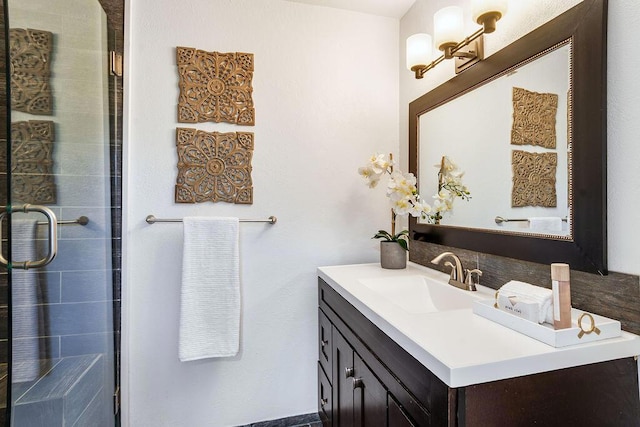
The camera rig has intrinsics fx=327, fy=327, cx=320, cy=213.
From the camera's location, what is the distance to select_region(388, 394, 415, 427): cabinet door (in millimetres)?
814

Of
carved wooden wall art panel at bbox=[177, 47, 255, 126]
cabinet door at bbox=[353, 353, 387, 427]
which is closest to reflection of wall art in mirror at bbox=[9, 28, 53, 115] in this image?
carved wooden wall art panel at bbox=[177, 47, 255, 126]

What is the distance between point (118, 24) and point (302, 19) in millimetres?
880

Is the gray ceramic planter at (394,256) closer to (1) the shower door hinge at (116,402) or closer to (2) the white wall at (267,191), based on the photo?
(2) the white wall at (267,191)

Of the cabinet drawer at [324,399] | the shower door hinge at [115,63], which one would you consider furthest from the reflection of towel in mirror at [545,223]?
the shower door hinge at [115,63]

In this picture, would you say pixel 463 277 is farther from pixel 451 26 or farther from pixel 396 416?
pixel 451 26

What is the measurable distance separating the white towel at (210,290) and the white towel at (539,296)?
1.14 meters

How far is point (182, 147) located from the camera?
5.12 feet

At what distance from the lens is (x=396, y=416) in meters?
0.87

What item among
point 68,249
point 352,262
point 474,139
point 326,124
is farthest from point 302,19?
point 68,249

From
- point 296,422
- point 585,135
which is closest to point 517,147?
point 585,135

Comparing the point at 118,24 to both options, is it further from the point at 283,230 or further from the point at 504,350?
the point at 504,350

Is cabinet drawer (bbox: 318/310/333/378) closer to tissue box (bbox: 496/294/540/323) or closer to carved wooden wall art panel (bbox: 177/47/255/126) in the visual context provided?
tissue box (bbox: 496/294/540/323)

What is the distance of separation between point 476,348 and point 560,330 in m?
0.19

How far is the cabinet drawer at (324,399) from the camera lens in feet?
5.01
